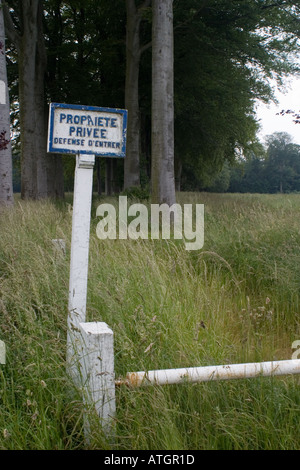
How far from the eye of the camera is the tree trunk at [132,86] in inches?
581

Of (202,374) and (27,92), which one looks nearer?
(202,374)

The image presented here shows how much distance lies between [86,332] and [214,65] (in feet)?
53.6

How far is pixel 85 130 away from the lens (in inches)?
125

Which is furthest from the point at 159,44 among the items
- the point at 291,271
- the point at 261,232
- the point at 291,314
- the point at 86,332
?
the point at 86,332

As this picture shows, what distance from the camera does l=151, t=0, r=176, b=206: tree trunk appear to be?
1029cm

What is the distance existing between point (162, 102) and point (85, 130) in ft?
25.1

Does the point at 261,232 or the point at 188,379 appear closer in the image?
the point at 188,379

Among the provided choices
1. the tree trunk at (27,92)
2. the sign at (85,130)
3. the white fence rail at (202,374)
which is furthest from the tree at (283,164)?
the white fence rail at (202,374)

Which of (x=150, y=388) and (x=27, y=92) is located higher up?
(x=27, y=92)

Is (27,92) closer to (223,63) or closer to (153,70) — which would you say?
(153,70)

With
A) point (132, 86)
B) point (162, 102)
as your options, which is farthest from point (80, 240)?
point (132, 86)

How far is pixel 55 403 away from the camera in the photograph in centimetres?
264

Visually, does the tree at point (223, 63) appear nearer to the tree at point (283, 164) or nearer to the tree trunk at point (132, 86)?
the tree trunk at point (132, 86)

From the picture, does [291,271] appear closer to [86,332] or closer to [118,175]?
[86,332]
